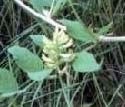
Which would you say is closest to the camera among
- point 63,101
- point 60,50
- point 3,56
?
point 60,50

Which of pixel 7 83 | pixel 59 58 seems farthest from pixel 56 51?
pixel 7 83

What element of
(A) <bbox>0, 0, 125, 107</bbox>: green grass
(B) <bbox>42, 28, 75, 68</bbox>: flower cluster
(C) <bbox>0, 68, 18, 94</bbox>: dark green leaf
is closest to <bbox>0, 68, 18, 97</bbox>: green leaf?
(C) <bbox>0, 68, 18, 94</bbox>: dark green leaf

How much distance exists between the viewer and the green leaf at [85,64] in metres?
0.58

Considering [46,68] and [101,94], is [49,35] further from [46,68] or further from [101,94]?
[46,68]

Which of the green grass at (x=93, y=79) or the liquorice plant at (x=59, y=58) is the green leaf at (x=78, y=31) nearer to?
the liquorice plant at (x=59, y=58)

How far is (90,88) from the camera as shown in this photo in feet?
3.84

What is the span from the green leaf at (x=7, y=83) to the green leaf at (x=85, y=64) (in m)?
0.14

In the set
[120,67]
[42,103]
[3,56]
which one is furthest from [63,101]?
[3,56]

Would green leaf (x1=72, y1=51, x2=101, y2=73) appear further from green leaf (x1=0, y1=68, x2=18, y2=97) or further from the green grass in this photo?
the green grass

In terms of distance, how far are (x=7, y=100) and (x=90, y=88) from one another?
26 cm

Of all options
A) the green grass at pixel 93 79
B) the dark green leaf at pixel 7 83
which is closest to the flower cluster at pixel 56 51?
the dark green leaf at pixel 7 83

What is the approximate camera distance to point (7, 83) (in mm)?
679

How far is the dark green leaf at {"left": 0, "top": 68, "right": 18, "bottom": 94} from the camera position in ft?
2.20

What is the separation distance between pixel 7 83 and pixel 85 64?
0.17 meters
